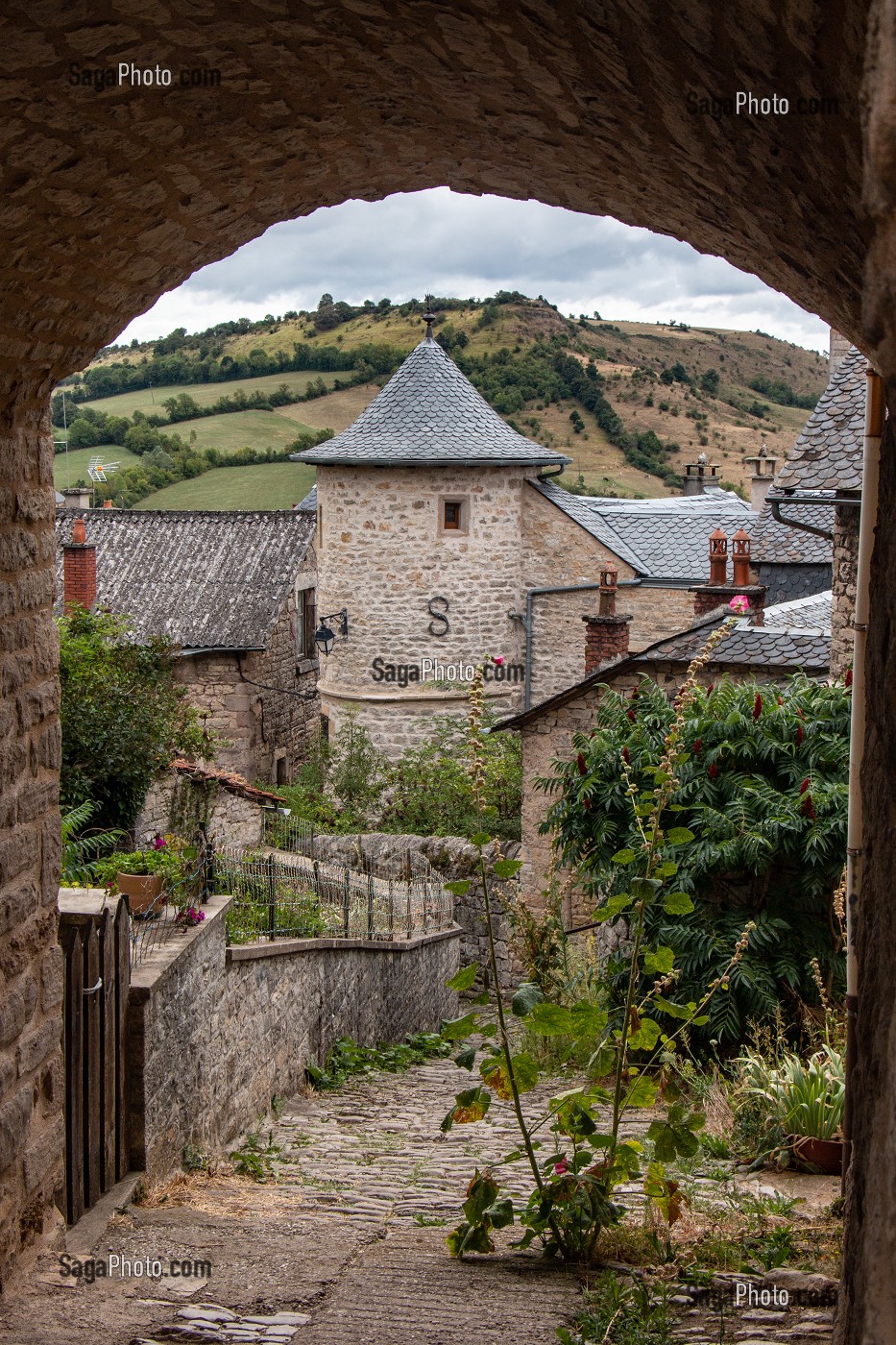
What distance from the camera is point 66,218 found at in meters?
3.04

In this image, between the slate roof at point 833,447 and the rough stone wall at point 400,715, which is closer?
the slate roof at point 833,447

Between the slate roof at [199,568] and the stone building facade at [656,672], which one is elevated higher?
the slate roof at [199,568]

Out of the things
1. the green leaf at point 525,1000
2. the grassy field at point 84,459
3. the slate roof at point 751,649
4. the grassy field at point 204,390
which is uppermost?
the grassy field at point 204,390

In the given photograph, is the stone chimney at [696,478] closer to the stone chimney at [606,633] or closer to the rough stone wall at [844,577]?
the stone chimney at [606,633]

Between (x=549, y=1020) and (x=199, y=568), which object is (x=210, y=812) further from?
(x=199, y=568)

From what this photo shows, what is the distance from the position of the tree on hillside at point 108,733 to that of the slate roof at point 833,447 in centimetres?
497

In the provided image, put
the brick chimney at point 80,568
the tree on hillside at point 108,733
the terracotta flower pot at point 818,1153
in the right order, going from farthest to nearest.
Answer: the brick chimney at point 80,568 < the tree on hillside at point 108,733 < the terracotta flower pot at point 818,1153

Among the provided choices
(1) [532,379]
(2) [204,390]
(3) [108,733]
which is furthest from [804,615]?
(2) [204,390]

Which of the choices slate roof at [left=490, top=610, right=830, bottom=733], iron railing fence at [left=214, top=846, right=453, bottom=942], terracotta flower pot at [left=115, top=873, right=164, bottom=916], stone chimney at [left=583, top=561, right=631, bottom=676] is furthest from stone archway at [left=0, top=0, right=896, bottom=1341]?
stone chimney at [left=583, top=561, right=631, bottom=676]

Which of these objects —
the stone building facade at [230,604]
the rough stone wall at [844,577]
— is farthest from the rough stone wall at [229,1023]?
the stone building facade at [230,604]

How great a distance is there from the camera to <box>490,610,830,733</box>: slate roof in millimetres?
10352

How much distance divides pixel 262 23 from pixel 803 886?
5413 mm

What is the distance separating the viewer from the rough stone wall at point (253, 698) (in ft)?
63.8

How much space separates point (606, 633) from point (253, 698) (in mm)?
7735
